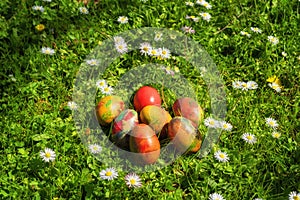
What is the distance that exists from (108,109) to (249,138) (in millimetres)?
870

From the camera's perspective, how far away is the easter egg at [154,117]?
8.74 ft

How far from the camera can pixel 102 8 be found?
3.74 m

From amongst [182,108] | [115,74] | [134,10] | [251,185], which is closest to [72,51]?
[115,74]

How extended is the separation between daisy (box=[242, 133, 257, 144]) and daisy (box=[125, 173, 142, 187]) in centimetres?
74

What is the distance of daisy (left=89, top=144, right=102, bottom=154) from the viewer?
2688 millimetres

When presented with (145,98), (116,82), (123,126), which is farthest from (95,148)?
(116,82)

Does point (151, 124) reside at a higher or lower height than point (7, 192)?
higher

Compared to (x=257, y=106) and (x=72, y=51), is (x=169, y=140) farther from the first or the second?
(x=72, y=51)

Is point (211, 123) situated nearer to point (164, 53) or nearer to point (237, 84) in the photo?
point (237, 84)

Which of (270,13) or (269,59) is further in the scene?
(270,13)

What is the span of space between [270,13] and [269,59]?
0.55 meters

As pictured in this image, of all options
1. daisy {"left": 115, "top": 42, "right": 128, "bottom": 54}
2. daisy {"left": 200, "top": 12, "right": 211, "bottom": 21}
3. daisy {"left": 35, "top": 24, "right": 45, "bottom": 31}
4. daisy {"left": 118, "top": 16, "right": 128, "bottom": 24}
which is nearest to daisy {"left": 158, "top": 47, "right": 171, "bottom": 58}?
daisy {"left": 115, "top": 42, "right": 128, "bottom": 54}

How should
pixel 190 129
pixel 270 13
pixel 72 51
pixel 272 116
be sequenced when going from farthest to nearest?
pixel 270 13, pixel 72 51, pixel 272 116, pixel 190 129

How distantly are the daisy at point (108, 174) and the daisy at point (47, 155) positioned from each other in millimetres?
289
